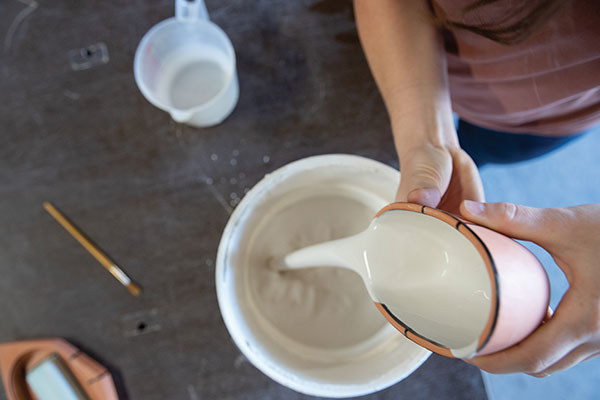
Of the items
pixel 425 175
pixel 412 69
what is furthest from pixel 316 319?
pixel 412 69

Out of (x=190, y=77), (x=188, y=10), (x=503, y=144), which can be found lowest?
(x=503, y=144)

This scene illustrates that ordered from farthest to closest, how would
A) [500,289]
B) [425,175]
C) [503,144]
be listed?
[503,144] < [425,175] < [500,289]

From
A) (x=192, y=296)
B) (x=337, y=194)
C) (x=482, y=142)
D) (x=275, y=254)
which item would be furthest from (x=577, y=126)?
(x=192, y=296)

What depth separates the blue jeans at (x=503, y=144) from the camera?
2.05ft

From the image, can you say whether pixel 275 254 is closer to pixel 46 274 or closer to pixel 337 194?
pixel 337 194

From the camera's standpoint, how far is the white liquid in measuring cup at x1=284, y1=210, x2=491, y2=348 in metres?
0.29

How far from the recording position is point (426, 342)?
1.11ft

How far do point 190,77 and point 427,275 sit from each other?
1.64ft

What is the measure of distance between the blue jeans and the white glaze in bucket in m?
0.27

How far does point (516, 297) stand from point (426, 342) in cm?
10

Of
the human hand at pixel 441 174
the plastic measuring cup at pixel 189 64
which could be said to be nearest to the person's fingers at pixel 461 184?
the human hand at pixel 441 174

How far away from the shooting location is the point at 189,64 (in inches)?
24.9

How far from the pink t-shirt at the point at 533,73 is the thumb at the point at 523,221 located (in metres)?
0.19

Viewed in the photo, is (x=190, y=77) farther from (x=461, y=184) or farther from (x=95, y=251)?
(x=461, y=184)
